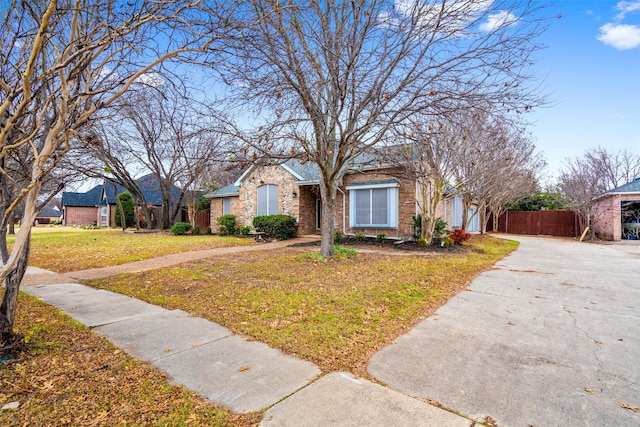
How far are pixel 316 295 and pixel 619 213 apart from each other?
66.3 ft

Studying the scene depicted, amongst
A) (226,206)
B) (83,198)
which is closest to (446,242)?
(226,206)

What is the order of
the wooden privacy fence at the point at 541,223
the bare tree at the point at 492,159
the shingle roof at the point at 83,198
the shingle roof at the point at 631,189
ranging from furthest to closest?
the shingle roof at the point at 83,198
the wooden privacy fence at the point at 541,223
the shingle roof at the point at 631,189
the bare tree at the point at 492,159

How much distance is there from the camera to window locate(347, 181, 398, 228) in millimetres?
13930

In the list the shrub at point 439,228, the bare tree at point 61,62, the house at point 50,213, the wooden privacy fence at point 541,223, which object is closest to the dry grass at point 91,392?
the bare tree at point 61,62

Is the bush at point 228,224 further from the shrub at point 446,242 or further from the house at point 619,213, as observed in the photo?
the house at point 619,213

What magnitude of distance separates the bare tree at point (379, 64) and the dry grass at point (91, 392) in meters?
4.67

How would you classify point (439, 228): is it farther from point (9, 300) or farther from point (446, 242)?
point (9, 300)

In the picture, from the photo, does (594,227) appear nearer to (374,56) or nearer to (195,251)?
(374,56)

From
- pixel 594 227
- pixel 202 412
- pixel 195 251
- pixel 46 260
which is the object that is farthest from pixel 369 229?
pixel 594 227

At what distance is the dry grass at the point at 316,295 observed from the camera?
382cm

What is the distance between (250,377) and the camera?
9.61 ft

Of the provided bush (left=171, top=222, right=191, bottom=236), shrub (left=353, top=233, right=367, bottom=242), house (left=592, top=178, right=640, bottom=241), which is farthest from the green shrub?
house (left=592, top=178, right=640, bottom=241)

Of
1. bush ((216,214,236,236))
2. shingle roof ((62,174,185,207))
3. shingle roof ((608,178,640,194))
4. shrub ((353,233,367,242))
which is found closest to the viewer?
shrub ((353,233,367,242))

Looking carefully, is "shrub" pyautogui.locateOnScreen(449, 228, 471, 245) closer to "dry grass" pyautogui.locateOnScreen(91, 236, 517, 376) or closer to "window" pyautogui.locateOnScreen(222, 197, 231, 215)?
"dry grass" pyautogui.locateOnScreen(91, 236, 517, 376)
